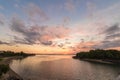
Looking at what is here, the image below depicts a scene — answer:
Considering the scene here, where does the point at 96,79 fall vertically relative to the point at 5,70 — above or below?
below

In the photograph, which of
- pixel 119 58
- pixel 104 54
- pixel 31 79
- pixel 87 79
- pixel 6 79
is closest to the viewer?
pixel 6 79

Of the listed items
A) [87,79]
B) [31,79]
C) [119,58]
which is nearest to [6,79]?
[31,79]

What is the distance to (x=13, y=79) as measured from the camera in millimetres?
42688

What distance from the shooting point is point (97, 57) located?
656 feet

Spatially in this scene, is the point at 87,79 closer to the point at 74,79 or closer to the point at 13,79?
the point at 74,79

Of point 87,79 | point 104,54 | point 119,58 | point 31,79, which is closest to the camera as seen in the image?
point 31,79

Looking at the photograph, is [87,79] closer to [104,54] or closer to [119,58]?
[119,58]

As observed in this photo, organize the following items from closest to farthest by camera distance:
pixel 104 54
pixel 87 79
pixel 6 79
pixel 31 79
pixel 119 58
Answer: pixel 6 79 < pixel 31 79 < pixel 87 79 < pixel 119 58 < pixel 104 54

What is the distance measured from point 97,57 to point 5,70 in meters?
161

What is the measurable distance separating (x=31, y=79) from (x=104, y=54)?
503 ft

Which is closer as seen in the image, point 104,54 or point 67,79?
point 67,79

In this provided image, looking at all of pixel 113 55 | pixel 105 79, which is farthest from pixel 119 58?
pixel 105 79

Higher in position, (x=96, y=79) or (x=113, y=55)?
(x=113, y=55)

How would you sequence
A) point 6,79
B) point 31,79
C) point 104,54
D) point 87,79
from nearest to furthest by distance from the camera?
point 6,79 → point 31,79 → point 87,79 → point 104,54
